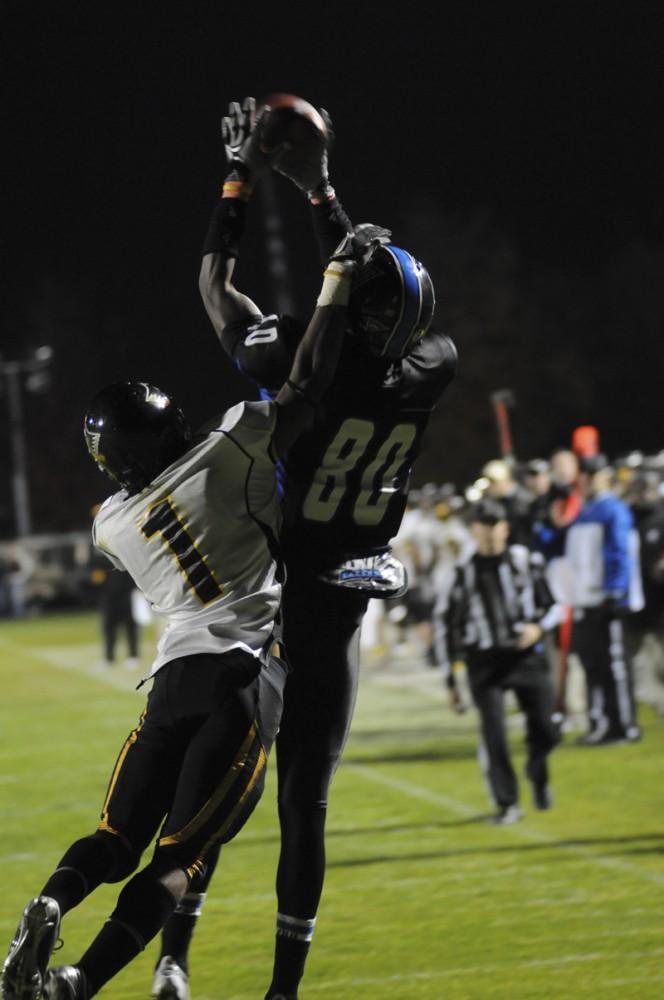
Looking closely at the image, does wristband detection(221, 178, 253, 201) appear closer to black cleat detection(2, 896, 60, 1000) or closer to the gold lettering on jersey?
the gold lettering on jersey

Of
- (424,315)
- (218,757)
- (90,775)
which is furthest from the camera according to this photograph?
(90,775)

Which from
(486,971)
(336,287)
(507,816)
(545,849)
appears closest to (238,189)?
(336,287)

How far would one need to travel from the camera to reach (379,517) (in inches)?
186

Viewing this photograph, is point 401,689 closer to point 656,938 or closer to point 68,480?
point 656,938

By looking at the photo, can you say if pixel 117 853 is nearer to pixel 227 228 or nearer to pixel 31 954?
pixel 31 954

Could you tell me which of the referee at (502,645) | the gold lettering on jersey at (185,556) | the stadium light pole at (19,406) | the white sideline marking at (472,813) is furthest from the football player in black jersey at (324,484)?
the stadium light pole at (19,406)

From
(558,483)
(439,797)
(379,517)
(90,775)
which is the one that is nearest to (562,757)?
(439,797)

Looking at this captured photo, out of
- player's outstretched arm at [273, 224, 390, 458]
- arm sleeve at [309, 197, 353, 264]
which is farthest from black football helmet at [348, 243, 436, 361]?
arm sleeve at [309, 197, 353, 264]

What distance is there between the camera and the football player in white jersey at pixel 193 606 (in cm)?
402

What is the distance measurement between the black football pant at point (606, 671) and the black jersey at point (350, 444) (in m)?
6.86

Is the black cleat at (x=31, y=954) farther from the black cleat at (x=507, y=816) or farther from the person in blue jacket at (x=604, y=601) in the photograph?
the person in blue jacket at (x=604, y=601)

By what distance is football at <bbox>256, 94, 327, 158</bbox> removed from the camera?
450 cm

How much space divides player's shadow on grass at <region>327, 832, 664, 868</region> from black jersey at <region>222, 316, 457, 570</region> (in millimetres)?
3361

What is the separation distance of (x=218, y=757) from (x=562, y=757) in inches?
283
